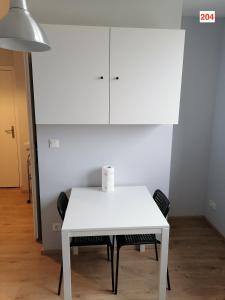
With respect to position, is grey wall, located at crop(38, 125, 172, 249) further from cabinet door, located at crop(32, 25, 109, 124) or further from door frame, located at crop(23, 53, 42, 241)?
cabinet door, located at crop(32, 25, 109, 124)

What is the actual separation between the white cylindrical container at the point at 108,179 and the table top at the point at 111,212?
0.05 m

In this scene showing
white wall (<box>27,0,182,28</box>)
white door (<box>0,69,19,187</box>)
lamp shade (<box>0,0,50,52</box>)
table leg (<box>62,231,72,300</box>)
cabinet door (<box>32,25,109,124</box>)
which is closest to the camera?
lamp shade (<box>0,0,50,52</box>)

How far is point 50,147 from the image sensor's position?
2.50 meters

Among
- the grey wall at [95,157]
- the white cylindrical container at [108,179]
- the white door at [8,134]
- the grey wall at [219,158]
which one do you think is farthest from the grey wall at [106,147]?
the white door at [8,134]

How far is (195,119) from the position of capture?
10.5 ft

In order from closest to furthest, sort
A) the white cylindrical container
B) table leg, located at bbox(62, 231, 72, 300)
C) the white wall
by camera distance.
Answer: table leg, located at bbox(62, 231, 72, 300) → the white wall → the white cylindrical container

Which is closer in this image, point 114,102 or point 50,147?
point 114,102

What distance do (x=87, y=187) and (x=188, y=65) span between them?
1958 millimetres

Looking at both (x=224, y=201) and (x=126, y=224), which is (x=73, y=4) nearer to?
(x=126, y=224)

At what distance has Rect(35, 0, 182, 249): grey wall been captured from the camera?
7.59 ft

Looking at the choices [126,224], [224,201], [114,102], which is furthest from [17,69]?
[224,201]

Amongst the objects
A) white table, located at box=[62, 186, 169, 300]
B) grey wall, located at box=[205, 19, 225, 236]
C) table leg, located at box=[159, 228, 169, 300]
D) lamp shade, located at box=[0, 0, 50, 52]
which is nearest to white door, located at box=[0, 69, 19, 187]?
white table, located at box=[62, 186, 169, 300]

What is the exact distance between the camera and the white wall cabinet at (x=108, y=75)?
2088 millimetres

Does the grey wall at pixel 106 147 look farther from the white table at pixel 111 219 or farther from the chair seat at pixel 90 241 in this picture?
the chair seat at pixel 90 241
